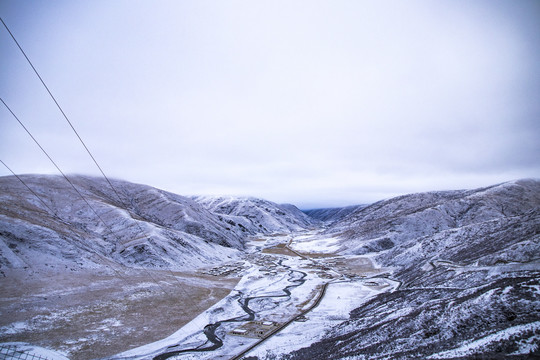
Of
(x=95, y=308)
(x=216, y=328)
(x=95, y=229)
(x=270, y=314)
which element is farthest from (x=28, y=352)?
(x=95, y=229)

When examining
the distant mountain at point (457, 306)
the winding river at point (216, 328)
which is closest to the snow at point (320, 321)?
the distant mountain at point (457, 306)

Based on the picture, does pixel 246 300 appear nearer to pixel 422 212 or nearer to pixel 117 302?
pixel 117 302

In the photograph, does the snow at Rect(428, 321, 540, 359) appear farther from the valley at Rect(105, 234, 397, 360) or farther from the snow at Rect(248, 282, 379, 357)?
the valley at Rect(105, 234, 397, 360)

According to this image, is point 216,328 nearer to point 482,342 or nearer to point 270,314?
point 270,314

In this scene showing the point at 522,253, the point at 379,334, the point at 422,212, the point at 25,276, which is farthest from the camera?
the point at 422,212

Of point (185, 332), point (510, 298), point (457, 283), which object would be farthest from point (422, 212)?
point (185, 332)

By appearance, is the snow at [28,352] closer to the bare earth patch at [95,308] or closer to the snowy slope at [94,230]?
the bare earth patch at [95,308]
